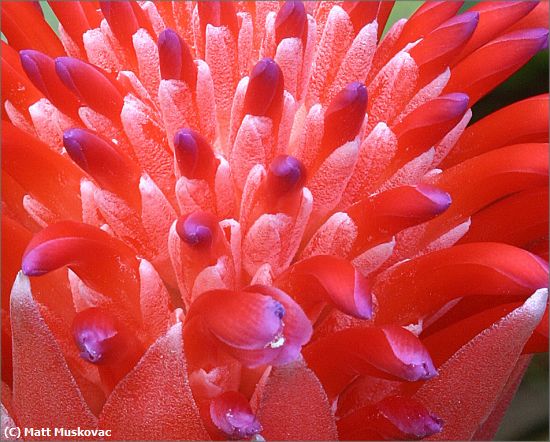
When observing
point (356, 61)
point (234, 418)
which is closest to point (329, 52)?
point (356, 61)

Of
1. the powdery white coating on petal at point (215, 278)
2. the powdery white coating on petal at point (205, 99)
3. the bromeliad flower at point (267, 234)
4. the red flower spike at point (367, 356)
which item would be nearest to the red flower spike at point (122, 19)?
the bromeliad flower at point (267, 234)

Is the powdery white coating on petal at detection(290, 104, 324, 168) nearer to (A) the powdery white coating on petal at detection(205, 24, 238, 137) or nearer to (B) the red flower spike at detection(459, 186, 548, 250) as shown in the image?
(A) the powdery white coating on petal at detection(205, 24, 238, 137)

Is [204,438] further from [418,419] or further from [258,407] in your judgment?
[418,419]

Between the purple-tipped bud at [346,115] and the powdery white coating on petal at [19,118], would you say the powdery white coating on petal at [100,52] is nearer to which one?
the powdery white coating on petal at [19,118]

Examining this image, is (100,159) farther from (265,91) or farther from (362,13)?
(362,13)

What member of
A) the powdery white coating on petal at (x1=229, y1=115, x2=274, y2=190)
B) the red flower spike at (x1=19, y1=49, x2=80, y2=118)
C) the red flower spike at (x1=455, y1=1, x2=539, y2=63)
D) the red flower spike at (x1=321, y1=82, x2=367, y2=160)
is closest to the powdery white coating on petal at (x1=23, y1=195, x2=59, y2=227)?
the red flower spike at (x1=19, y1=49, x2=80, y2=118)

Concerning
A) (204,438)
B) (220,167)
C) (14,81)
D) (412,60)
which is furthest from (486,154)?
(14,81)

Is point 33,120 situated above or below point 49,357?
above
